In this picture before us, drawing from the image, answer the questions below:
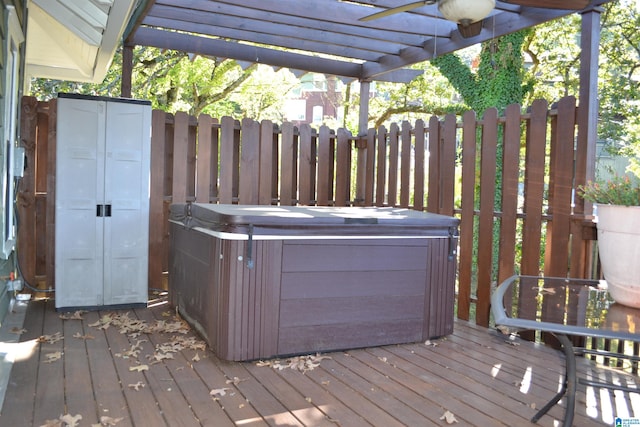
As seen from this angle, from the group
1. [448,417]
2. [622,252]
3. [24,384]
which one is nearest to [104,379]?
[24,384]

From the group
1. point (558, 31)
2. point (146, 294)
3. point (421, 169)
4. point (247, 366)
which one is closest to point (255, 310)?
point (247, 366)

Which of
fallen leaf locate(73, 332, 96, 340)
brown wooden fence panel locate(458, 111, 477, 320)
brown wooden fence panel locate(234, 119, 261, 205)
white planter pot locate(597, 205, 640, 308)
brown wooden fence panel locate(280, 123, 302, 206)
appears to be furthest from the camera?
brown wooden fence panel locate(280, 123, 302, 206)

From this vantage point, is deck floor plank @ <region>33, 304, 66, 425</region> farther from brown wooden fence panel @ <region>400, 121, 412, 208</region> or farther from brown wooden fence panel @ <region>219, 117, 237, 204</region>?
brown wooden fence panel @ <region>400, 121, 412, 208</region>

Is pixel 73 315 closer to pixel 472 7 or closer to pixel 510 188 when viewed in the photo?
pixel 510 188

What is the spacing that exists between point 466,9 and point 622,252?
1.86 meters

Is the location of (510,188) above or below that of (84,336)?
above

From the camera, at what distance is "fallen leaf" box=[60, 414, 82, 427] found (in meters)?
2.53

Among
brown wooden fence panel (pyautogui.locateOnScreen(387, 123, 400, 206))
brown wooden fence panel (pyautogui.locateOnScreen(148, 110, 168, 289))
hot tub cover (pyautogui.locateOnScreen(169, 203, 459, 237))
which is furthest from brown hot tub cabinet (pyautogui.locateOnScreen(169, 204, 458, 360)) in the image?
brown wooden fence panel (pyautogui.locateOnScreen(387, 123, 400, 206))

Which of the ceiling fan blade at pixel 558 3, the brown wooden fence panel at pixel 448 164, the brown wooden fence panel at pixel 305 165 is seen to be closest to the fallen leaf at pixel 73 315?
the brown wooden fence panel at pixel 305 165

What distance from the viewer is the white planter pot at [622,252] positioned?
94.4 inches

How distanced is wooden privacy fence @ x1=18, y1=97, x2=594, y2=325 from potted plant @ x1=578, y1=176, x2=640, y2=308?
1.36m

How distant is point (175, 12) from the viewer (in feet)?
16.6

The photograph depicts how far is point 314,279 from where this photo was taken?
366 centimetres

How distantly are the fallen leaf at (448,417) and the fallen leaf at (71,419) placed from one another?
5.92ft
